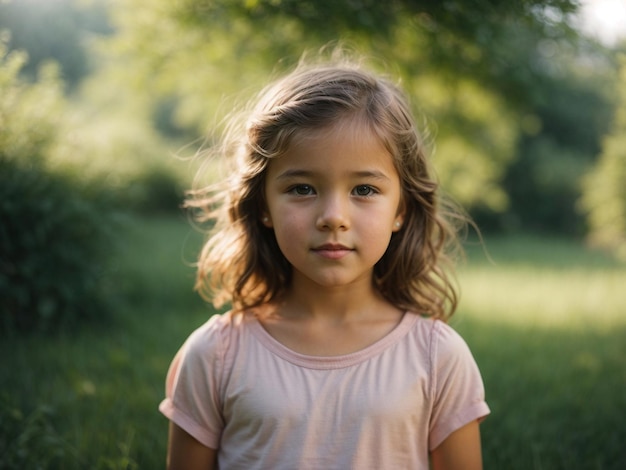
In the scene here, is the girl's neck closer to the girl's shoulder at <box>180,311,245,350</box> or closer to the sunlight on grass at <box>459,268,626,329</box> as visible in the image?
the girl's shoulder at <box>180,311,245,350</box>

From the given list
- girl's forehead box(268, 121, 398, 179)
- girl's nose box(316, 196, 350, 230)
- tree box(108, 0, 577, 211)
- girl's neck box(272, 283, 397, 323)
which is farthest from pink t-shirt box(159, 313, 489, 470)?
tree box(108, 0, 577, 211)

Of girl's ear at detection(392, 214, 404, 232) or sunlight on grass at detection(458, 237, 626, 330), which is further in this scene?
sunlight on grass at detection(458, 237, 626, 330)

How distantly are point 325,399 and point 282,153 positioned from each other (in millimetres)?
742

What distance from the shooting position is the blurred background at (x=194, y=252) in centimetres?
272

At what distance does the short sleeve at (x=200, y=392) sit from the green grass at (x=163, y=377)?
2.00ft

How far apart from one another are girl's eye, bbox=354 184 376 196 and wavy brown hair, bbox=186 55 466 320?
144mm

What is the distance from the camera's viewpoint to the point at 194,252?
15.3ft

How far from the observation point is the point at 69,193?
4.29 m

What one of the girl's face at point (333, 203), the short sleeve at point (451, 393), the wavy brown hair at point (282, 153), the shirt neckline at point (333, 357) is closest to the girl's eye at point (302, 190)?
the girl's face at point (333, 203)

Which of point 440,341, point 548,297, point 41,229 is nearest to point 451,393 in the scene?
point 440,341

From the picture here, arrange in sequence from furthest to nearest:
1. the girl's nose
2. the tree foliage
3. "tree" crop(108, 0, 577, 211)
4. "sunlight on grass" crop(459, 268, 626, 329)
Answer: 1. "sunlight on grass" crop(459, 268, 626, 329)
2. the tree foliage
3. "tree" crop(108, 0, 577, 211)
4. the girl's nose

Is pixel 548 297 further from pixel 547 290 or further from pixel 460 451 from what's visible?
pixel 460 451

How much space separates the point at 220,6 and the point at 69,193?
1720mm

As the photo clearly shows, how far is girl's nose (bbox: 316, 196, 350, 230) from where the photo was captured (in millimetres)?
1675
